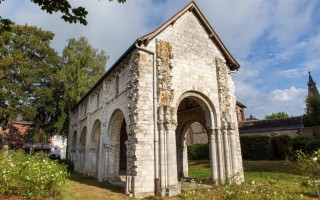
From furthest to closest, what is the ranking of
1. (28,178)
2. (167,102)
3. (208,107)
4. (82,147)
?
(82,147)
(208,107)
(167,102)
(28,178)

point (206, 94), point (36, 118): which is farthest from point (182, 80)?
point (36, 118)

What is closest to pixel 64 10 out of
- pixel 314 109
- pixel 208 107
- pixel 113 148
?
pixel 208 107

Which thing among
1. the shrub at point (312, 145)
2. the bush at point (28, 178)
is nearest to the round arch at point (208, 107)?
the bush at point (28, 178)

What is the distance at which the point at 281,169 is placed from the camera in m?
15.9

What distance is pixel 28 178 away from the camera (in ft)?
23.3

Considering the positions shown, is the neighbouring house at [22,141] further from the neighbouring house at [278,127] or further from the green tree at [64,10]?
the green tree at [64,10]

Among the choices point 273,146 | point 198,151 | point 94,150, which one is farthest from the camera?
point 198,151

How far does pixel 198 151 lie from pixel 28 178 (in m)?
21.4

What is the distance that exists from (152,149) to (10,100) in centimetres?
1891

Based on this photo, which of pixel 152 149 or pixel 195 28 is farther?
pixel 195 28

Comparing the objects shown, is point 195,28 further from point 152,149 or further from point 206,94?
point 152,149

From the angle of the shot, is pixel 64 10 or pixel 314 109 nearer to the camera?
pixel 64 10

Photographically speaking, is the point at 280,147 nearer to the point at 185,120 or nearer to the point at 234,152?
the point at 185,120

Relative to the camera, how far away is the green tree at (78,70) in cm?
2384
